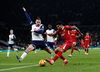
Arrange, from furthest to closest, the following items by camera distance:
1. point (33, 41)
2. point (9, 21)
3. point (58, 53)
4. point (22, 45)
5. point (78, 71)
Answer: point (9, 21) → point (22, 45) → point (33, 41) → point (58, 53) → point (78, 71)

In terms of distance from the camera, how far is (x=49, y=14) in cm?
6406

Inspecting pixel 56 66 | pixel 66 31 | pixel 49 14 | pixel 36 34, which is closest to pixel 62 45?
pixel 66 31

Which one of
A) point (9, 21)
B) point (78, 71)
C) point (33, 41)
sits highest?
point (9, 21)

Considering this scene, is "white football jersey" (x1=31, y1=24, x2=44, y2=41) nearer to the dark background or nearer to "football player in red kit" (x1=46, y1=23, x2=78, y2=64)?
"football player in red kit" (x1=46, y1=23, x2=78, y2=64)

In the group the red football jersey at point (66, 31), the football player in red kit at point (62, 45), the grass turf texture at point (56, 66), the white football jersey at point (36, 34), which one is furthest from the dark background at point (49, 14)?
the white football jersey at point (36, 34)

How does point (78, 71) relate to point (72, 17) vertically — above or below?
below

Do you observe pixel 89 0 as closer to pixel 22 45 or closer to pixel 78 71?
pixel 22 45

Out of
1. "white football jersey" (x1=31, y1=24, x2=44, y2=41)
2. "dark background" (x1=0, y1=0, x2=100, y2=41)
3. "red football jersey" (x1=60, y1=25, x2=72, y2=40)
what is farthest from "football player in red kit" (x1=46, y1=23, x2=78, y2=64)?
"dark background" (x1=0, y1=0, x2=100, y2=41)

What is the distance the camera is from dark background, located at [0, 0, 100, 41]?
203 feet

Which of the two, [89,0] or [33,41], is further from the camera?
[89,0]

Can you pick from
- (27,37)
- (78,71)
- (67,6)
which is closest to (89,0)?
(67,6)

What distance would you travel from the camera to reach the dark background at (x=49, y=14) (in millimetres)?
61750

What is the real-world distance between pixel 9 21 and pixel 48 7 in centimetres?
626

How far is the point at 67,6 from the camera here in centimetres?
6372
